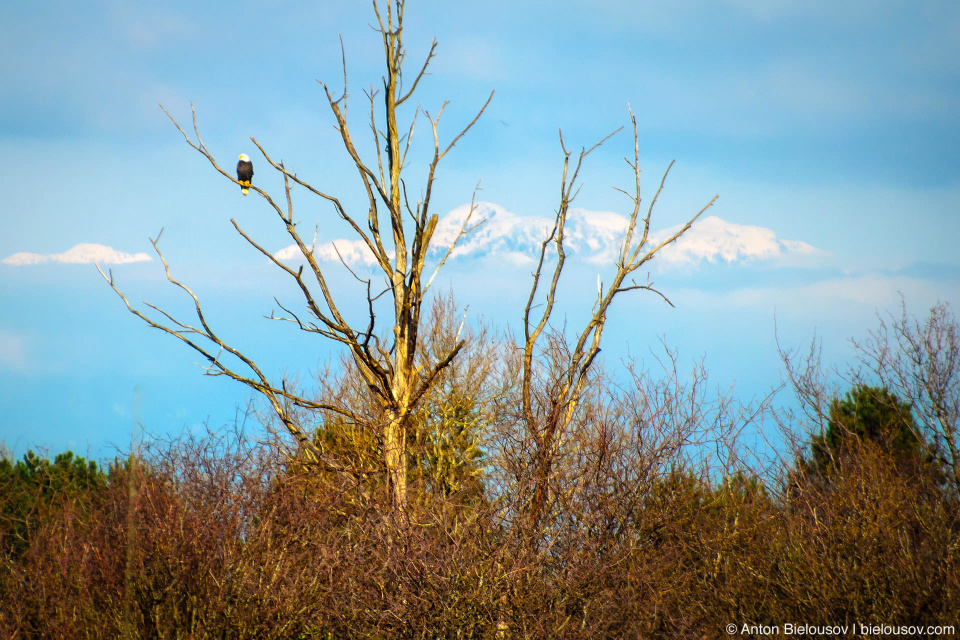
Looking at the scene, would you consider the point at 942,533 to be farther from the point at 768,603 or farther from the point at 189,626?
the point at 189,626

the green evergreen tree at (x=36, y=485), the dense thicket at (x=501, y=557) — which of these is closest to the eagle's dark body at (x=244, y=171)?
the dense thicket at (x=501, y=557)

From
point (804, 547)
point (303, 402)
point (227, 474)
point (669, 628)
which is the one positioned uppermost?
point (303, 402)

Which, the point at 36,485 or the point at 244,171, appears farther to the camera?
the point at 36,485

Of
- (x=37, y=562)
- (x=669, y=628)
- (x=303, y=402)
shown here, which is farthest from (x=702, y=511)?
(x=37, y=562)

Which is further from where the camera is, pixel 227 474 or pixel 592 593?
pixel 227 474

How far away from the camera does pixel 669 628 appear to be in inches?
304

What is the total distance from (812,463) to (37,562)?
1580cm

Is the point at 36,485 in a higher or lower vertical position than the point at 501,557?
higher

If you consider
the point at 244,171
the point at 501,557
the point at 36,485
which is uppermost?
the point at 244,171

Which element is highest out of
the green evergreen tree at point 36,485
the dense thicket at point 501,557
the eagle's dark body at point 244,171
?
the eagle's dark body at point 244,171

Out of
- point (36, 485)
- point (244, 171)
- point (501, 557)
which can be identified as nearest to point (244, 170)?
point (244, 171)

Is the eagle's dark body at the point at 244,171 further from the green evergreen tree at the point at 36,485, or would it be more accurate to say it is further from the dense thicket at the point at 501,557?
the green evergreen tree at the point at 36,485

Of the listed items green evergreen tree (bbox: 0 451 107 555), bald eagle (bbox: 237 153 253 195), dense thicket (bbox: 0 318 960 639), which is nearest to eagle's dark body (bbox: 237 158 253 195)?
bald eagle (bbox: 237 153 253 195)

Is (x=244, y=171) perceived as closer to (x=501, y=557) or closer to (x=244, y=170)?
(x=244, y=170)
